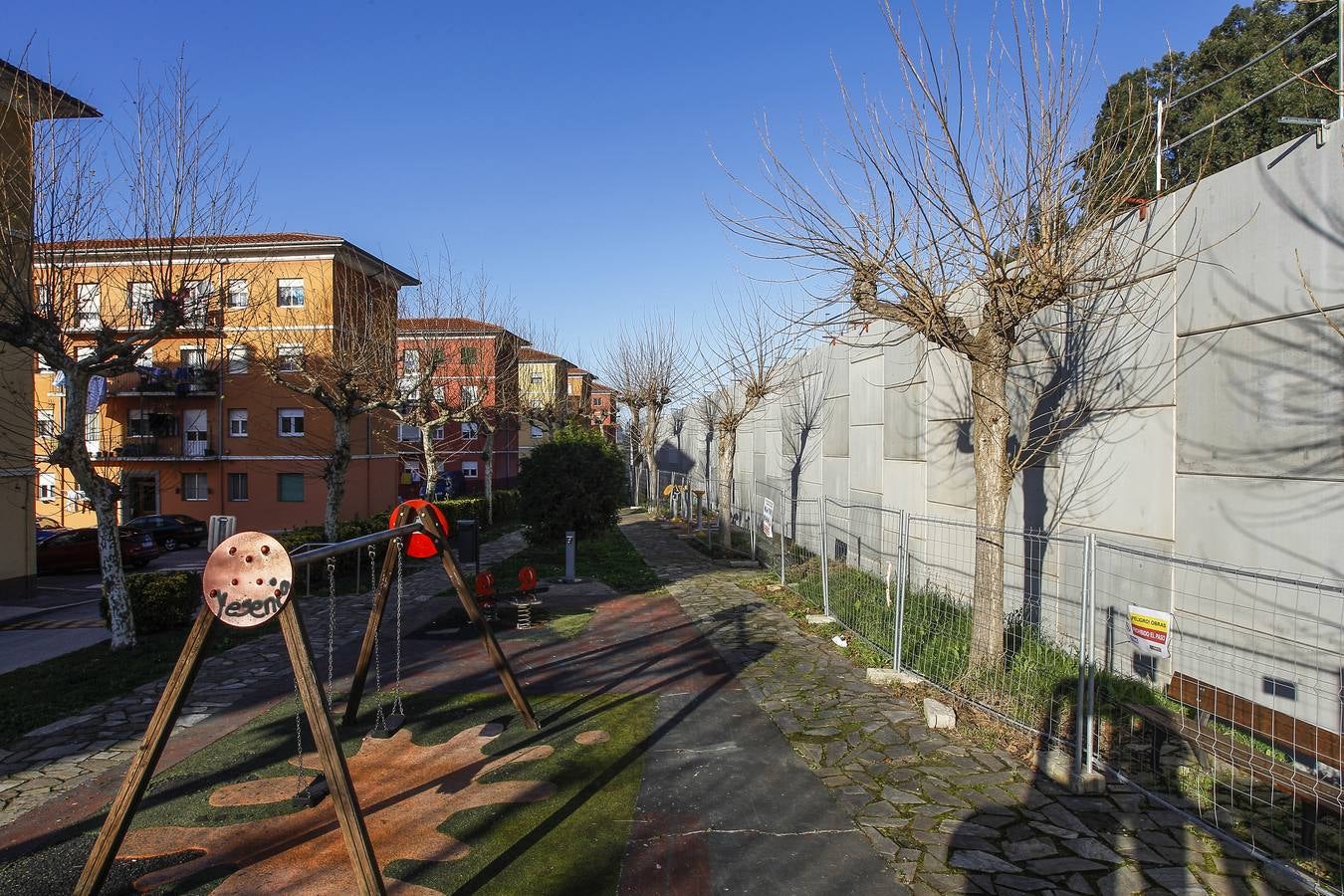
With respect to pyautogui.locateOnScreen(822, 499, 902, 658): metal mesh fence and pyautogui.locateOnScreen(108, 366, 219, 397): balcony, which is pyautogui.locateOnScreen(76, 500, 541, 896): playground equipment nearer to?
pyautogui.locateOnScreen(822, 499, 902, 658): metal mesh fence

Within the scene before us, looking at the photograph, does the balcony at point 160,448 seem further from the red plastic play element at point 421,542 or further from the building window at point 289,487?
the red plastic play element at point 421,542

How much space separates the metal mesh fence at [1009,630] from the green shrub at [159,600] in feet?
29.7

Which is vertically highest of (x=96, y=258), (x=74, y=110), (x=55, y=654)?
(x=74, y=110)

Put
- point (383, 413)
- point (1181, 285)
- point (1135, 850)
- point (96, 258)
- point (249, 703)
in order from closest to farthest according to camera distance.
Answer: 1. point (1135, 850)
2. point (1181, 285)
3. point (249, 703)
4. point (96, 258)
5. point (383, 413)

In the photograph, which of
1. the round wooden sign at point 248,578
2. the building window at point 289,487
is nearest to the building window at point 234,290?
the round wooden sign at point 248,578

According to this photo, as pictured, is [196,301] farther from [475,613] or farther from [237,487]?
[237,487]

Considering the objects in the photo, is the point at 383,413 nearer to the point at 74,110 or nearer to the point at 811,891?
the point at 74,110

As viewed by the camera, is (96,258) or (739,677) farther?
(96,258)

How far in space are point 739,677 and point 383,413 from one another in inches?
1069

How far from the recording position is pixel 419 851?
4027 millimetres

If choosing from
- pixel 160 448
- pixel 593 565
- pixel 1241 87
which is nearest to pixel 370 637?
pixel 593 565

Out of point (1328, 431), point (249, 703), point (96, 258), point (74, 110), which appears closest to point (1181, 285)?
point (1328, 431)

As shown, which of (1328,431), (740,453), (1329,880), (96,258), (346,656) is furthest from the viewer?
(740,453)

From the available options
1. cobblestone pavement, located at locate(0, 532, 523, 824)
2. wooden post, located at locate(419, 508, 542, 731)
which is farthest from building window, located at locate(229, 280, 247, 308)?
wooden post, located at locate(419, 508, 542, 731)
